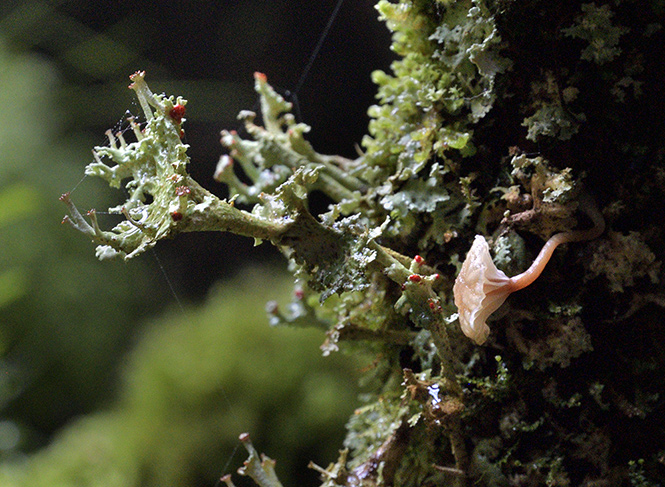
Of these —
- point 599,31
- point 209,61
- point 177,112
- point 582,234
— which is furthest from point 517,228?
point 209,61

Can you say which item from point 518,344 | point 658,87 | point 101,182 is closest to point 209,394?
point 101,182

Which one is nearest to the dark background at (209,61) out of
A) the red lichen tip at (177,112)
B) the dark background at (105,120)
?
the dark background at (105,120)

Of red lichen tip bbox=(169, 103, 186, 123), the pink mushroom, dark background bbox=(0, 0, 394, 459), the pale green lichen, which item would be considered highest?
dark background bbox=(0, 0, 394, 459)

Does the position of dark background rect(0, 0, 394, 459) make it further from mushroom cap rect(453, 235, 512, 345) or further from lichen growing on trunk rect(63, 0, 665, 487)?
mushroom cap rect(453, 235, 512, 345)

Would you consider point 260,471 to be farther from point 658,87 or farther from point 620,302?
point 658,87

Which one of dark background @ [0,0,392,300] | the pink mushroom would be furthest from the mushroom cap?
dark background @ [0,0,392,300]
